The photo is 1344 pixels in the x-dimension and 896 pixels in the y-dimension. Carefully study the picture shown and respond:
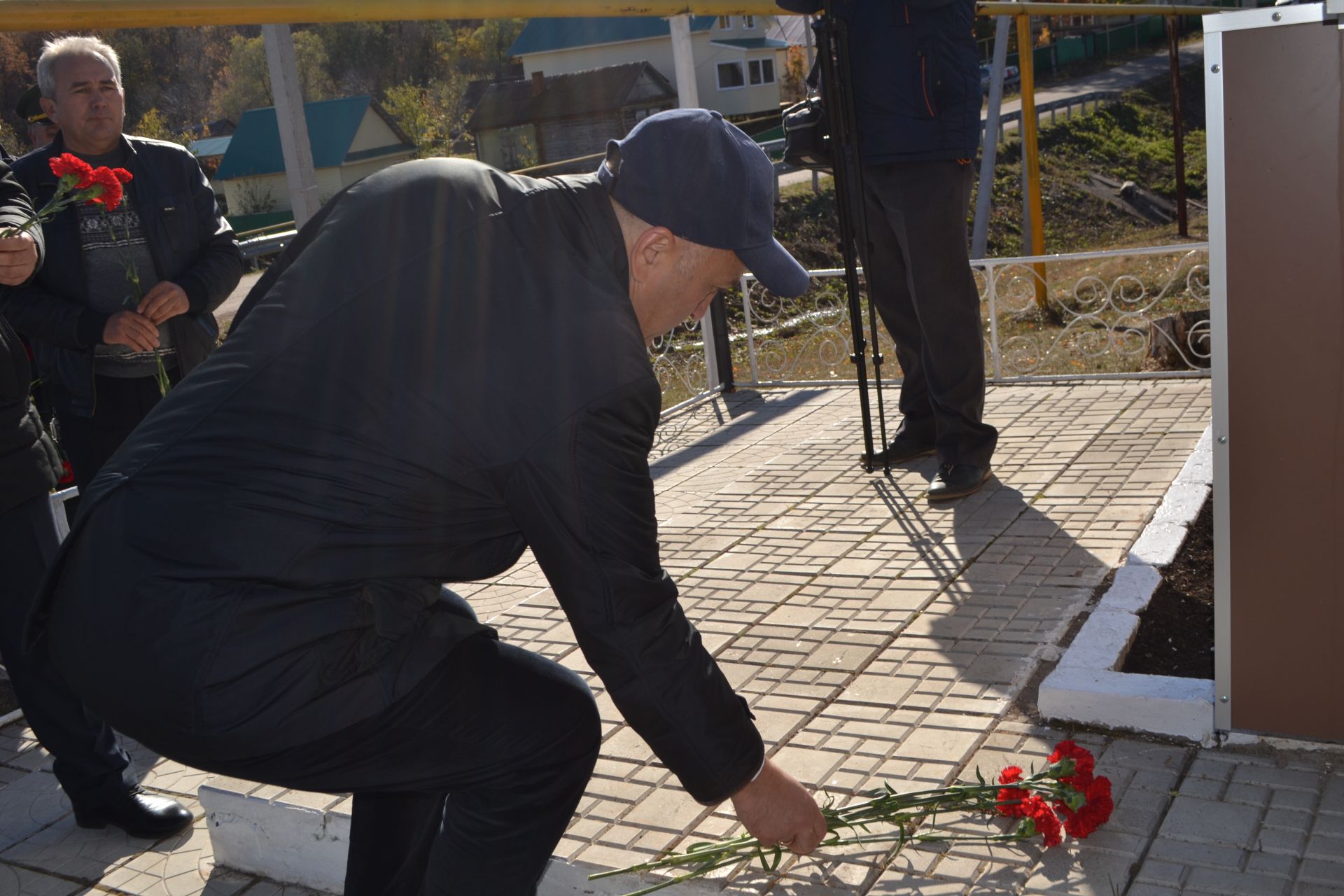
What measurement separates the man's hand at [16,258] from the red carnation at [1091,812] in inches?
111

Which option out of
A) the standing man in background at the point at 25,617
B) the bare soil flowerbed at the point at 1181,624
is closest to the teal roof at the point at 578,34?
the bare soil flowerbed at the point at 1181,624

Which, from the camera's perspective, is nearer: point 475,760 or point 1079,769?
point 475,760

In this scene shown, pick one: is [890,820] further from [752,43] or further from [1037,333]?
[752,43]

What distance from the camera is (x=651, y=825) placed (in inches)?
120

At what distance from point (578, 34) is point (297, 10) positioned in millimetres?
48739

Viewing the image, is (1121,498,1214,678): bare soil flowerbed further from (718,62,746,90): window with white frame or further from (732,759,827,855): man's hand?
(718,62,746,90): window with white frame

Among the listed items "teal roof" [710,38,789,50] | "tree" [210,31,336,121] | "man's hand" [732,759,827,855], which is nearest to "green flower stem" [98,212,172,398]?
"man's hand" [732,759,827,855]

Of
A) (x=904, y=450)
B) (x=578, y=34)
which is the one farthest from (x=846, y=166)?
(x=578, y=34)

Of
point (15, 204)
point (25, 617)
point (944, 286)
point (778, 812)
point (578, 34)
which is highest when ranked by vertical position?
point (578, 34)

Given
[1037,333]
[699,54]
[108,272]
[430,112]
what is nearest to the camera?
[108,272]

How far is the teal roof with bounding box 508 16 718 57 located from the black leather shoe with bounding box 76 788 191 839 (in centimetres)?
4687

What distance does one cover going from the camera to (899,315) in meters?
5.71

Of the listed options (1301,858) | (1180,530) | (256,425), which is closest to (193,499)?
(256,425)

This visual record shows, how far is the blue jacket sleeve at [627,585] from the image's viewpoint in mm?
Answer: 1848
